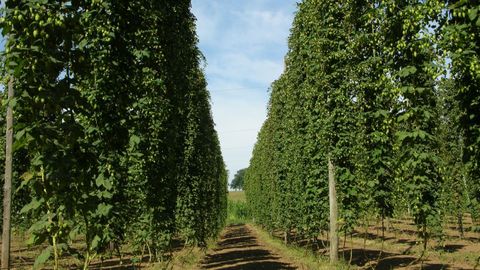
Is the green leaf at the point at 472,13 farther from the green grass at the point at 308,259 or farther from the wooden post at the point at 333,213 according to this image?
the green grass at the point at 308,259

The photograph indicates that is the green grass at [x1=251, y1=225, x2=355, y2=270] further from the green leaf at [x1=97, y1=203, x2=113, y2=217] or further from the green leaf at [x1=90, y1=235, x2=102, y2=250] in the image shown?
the green leaf at [x1=90, y1=235, x2=102, y2=250]

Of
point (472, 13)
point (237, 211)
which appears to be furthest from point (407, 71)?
point (237, 211)

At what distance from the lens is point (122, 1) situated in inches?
262

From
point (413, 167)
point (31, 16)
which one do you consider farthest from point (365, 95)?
point (31, 16)

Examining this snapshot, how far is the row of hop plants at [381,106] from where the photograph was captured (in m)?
7.63

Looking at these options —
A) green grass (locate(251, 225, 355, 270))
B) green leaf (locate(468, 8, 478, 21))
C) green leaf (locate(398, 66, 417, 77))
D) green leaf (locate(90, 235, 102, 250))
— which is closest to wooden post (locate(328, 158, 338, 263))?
green grass (locate(251, 225, 355, 270))

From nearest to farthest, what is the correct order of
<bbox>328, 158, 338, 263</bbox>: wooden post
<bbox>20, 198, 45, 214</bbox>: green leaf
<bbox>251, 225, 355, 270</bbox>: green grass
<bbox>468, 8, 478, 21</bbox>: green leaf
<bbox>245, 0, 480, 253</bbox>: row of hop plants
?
1. <bbox>20, 198, 45, 214</bbox>: green leaf
2. <bbox>468, 8, 478, 21</bbox>: green leaf
3. <bbox>245, 0, 480, 253</bbox>: row of hop plants
4. <bbox>251, 225, 355, 270</bbox>: green grass
5. <bbox>328, 158, 338, 263</bbox>: wooden post

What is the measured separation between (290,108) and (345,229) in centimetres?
1006

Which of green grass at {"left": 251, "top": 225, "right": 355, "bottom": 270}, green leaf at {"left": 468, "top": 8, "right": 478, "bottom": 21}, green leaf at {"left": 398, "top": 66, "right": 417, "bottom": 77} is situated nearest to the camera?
green leaf at {"left": 468, "top": 8, "right": 478, "bottom": 21}

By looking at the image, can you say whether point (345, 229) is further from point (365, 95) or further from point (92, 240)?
point (92, 240)

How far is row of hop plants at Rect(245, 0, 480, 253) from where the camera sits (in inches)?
300

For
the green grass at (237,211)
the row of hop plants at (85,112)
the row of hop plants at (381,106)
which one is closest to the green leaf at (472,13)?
the row of hop plants at (381,106)

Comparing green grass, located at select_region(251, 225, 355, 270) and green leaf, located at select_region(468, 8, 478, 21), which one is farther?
green grass, located at select_region(251, 225, 355, 270)

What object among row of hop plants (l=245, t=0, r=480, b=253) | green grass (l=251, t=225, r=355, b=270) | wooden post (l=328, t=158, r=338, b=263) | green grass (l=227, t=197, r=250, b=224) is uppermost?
row of hop plants (l=245, t=0, r=480, b=253)
